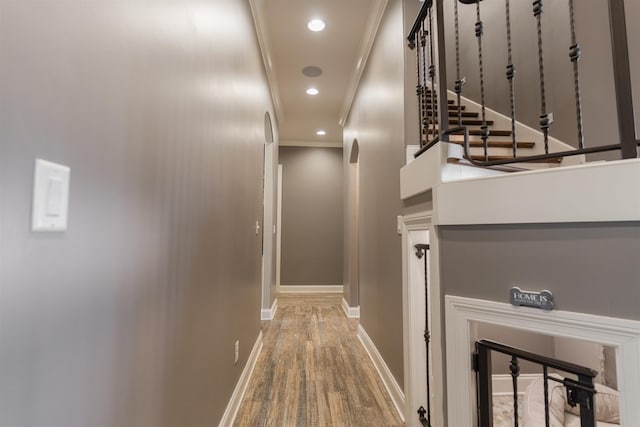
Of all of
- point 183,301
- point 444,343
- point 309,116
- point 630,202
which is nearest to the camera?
point 630,202

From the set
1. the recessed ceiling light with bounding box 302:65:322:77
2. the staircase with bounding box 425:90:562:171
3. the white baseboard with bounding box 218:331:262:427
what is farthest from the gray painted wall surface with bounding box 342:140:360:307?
the white baseboard with bounding box 218:331:262:427

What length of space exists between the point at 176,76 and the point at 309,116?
4.18m

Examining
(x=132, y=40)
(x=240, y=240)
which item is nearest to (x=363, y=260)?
(x=240, y=240)

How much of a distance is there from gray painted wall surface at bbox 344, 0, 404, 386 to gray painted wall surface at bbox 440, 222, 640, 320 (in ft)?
2.73

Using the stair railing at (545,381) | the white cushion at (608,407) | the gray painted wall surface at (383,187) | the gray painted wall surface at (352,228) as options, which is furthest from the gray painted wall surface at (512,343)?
the gray painted wall surface at (352,228)

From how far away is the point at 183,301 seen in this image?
124 centimetres

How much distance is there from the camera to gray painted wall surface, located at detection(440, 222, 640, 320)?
102 centimetres

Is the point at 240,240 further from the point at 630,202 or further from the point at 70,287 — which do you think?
the point at 630,202

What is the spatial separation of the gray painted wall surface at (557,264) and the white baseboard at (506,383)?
1.52m

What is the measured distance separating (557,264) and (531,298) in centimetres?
16

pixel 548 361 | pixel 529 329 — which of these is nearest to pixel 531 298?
pixel 529 329

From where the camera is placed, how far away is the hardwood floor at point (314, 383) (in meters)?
2.11

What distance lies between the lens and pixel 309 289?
628 cm

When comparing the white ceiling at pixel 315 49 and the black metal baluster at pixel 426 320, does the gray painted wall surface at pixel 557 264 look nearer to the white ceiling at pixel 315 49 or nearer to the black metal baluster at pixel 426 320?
the black metal baluster at pixel 426 320
